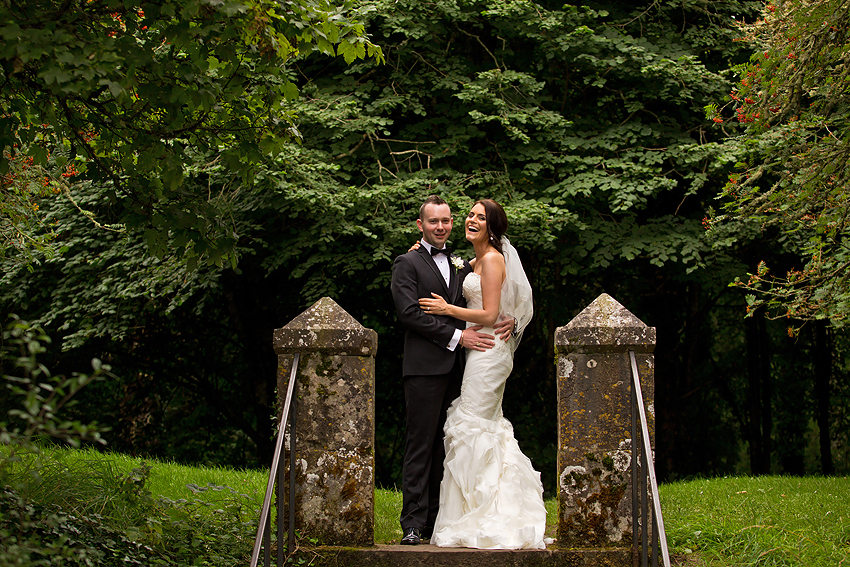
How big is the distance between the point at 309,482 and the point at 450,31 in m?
6.73

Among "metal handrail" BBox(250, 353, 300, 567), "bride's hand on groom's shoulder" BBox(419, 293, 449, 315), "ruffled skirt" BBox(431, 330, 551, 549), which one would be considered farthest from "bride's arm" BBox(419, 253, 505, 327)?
"metal handrail" BBox(250, 353, 300, 567)

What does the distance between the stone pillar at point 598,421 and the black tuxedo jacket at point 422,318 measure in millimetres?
781

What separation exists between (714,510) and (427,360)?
8.36ft

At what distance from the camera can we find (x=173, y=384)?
44.5 feet

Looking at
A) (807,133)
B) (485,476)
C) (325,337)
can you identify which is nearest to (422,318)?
(325,337)

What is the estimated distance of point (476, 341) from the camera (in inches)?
196

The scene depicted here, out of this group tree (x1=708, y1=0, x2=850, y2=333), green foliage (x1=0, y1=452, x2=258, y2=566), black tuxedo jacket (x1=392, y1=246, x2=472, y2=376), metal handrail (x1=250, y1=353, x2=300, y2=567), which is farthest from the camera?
tree (x1=708, y1=0, x2=850, y2=333)

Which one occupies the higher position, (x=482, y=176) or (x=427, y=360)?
(x=482, y=176)

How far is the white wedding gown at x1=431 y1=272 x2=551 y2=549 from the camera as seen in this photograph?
4.53 m

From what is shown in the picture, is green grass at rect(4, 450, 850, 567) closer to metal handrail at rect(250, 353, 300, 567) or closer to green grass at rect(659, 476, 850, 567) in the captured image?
green grass at rect(659, 476, 850, 567)

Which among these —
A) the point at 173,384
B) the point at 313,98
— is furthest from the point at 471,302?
the point at 173,384

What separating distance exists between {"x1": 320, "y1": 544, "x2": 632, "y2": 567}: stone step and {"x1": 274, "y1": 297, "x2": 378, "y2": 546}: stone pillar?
5.1 inches

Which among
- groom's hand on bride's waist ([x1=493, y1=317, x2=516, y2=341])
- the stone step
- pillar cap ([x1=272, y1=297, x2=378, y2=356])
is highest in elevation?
groom's hand on bride's waist ([x1=493, y1=317, x2=516, y2=341])

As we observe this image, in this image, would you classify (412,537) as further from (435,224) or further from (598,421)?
(435,224)
